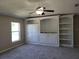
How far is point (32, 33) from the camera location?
7023mm

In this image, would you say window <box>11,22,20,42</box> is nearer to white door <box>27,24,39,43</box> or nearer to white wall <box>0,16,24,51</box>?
white wall <box>0,16,24,51</box>

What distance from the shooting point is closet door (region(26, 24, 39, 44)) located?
6863mm

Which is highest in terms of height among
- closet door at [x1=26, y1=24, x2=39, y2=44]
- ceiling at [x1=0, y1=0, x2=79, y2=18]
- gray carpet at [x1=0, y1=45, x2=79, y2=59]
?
ceiling at [x1=0, y1=0, x2=79, y2=18]

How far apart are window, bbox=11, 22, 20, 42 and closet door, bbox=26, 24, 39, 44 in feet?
2.72

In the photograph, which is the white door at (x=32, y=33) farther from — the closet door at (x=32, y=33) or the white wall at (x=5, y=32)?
the white wall at (x=5, y=32)

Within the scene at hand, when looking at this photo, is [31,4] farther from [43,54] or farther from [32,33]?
[32,33]

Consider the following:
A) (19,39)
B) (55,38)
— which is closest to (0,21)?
(19,39)

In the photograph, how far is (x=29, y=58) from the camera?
396 centimetres

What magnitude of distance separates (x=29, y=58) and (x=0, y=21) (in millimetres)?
2676

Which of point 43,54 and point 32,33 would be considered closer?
point 43,54

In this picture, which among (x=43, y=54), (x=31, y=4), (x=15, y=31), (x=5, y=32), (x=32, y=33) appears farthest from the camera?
(x=32, y=33)

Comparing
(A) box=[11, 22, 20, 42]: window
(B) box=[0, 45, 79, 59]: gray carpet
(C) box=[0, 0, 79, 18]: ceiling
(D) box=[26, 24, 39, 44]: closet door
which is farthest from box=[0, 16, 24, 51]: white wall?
(D) box=[26, 24, 39, 44]: closet door

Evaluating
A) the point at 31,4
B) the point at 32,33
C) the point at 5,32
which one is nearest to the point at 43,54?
the point at 31,4

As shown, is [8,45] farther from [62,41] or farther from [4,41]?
[62,41]
